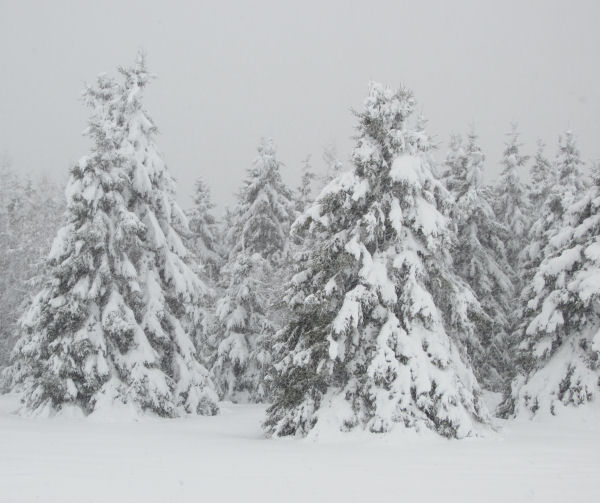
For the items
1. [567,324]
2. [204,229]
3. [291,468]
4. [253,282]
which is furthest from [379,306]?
[204,229]

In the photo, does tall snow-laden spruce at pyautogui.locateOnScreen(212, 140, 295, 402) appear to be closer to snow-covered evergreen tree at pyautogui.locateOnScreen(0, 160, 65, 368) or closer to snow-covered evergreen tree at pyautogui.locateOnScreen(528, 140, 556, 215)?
snow-covered evergreen tree at pyautogui.locateOnScreen(0, 160, 65, 368)

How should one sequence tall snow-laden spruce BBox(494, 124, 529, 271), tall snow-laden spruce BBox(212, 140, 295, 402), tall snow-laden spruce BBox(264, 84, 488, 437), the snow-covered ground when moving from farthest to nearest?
tall snow-laden spruce BBox(494, 124, 529, 271), tall snow-laden spruce BBox(212, 140, 295, 402), tall snow-laden spruce BBox(264, 84, 488, 437), the snow-covered ground

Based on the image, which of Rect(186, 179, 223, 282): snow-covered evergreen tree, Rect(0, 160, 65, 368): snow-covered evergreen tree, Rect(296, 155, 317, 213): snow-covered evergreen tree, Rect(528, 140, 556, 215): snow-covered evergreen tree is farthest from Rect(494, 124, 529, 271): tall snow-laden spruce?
Rect(0, 160, 65, 368): snow-covered evergreen tree

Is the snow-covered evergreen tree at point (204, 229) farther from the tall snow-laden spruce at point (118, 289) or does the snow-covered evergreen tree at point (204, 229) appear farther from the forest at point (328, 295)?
the tall snow-laden spruce at point (118, 289)

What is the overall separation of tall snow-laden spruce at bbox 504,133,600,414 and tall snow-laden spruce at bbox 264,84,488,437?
520 centimetres

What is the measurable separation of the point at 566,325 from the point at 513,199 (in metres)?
17.0

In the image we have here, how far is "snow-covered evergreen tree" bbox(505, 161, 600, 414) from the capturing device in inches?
801

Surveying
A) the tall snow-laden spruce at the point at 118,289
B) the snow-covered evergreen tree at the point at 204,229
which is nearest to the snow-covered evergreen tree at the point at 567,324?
the tall snow-laden spruce at the point at 118,289

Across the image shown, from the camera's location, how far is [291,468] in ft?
35.7

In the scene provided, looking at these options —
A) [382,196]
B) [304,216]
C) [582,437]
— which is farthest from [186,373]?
[582,437]

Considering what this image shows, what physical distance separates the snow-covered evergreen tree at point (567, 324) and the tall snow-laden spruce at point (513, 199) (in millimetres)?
13734

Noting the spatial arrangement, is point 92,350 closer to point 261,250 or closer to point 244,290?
point 244,290

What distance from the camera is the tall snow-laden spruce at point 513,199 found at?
3641 centimetres

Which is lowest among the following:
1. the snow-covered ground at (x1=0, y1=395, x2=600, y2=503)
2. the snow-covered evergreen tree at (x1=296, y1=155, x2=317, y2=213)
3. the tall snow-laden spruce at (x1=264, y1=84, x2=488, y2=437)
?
the snow-covered ground at (x1=0, y1=395, x2=600, y2=503)
